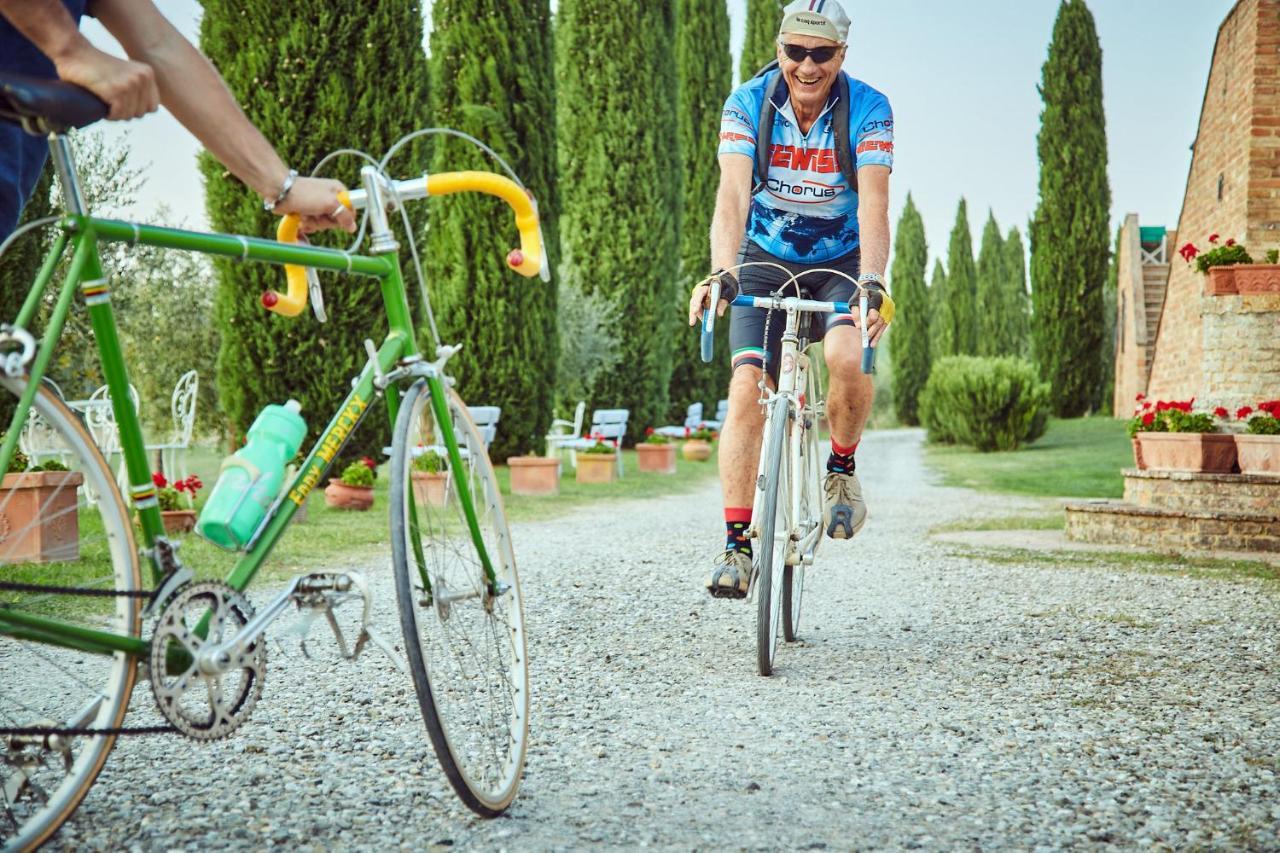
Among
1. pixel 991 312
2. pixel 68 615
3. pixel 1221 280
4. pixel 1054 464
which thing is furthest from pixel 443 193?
pixel 991 312

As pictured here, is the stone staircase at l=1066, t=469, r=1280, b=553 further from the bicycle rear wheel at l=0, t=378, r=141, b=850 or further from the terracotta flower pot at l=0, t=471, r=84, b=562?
the bicycle rear wheel at l=0, t=378, r=141, b=850

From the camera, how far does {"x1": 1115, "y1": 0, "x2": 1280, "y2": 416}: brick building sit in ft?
28.0

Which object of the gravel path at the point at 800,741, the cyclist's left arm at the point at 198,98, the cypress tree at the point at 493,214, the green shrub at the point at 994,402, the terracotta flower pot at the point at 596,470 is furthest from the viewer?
the green shrub at the point at 994,402

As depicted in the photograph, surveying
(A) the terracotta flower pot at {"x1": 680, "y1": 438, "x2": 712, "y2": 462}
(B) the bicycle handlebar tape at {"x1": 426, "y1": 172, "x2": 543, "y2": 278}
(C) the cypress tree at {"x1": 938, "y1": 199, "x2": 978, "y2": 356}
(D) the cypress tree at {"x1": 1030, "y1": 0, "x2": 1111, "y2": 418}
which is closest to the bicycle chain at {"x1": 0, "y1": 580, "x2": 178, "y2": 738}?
(B) the bicycle handlebar tape at {"x1": 426, "y1": 172, "x2": 543, "y2": 278}

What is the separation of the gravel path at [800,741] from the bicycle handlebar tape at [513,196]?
1.19 m

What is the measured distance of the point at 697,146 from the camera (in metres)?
21.7

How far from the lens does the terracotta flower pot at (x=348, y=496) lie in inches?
361

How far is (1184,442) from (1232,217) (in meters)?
2.92

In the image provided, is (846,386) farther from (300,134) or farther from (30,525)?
(300,134)

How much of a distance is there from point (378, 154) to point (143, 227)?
352 inches

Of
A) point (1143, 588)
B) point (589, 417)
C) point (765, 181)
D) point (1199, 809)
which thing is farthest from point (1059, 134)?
point (1199, 809)

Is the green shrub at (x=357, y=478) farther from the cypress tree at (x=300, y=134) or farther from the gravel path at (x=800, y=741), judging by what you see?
the gravel path at (x=800, y=741)

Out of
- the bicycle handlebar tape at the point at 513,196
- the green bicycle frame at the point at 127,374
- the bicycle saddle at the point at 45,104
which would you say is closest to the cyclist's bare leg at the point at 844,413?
the bicycle handlebar tape at the point at 513,196

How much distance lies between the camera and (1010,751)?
290 cm
